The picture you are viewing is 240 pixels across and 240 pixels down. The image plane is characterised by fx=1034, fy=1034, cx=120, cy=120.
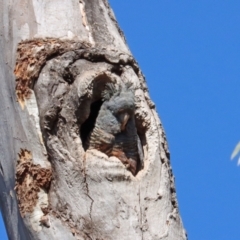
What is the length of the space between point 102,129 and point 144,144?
0.10 meters

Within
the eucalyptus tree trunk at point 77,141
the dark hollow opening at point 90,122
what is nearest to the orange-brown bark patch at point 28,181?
the eucalyptus tree trunk at point 77,141

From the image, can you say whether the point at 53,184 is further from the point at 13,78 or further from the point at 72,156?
the point at 13,78

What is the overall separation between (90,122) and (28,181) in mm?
183

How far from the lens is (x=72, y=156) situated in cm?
209

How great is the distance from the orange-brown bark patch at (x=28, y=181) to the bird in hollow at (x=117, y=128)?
0.12 m

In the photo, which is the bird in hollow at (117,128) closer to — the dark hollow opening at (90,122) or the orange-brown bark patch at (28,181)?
the dark hollow opening at (90,122)

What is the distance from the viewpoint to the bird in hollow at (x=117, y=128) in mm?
2141

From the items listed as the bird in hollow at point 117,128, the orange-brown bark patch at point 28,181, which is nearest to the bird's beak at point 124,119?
the bird in hollow at point 117,128

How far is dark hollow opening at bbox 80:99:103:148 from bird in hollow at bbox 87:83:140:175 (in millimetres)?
10

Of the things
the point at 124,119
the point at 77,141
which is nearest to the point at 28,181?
the point at 77,141

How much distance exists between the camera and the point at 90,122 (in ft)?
7.18

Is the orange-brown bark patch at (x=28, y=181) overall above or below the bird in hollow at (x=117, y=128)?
below

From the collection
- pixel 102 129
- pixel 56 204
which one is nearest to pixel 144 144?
pixel 102 129

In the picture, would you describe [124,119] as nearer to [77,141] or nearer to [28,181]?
[77,141]
